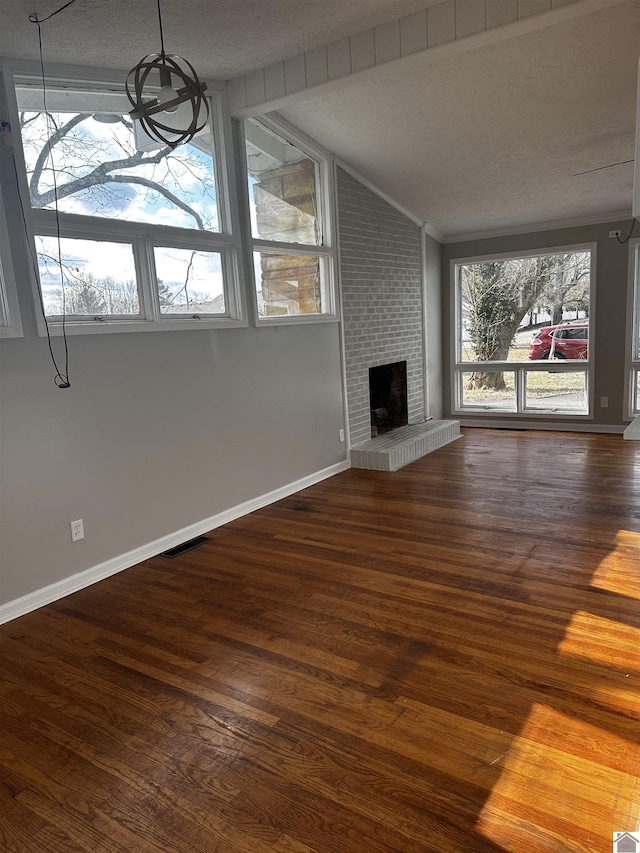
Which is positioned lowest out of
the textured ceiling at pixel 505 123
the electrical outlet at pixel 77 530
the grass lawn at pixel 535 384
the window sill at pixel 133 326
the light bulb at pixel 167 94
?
the electrical outlet at pixel 77 530

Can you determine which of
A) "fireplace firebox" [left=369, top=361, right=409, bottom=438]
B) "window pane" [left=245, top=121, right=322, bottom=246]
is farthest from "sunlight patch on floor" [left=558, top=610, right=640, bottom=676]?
"fireplace firebox" [left=369, top=361, right=409, bottom=438]

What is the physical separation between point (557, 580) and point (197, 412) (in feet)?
8.00

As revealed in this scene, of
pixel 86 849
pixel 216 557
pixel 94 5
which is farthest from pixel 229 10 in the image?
pixel 86 849

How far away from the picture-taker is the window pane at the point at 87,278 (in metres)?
3.05

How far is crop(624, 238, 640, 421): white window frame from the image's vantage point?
20.6ft

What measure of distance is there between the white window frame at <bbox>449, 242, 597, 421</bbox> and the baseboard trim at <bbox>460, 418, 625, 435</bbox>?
0.07 meters

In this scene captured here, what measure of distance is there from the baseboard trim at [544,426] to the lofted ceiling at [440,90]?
2.39 meters

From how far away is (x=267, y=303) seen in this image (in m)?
4.60

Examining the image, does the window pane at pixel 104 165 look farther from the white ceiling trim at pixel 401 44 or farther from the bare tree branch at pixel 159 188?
the white ceiling trim at pixel 401 44

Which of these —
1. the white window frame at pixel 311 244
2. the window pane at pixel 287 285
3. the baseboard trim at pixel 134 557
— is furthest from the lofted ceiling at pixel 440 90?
the baseboard trim at pixel 134 557

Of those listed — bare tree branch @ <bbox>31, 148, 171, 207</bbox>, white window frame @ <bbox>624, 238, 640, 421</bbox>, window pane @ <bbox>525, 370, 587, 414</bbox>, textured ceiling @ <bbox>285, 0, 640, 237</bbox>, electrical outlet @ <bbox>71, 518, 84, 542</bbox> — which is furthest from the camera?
window pane @ <bbox>525, 370, 587, 414</bbox>

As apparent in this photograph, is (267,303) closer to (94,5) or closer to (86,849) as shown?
(94,5)

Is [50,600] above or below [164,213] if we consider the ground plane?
below

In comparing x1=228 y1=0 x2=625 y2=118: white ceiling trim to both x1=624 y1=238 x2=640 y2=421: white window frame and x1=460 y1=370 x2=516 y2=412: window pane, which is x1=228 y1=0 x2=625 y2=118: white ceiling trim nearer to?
x1=624 y1=238 x2=640 y2=421: white window frame
